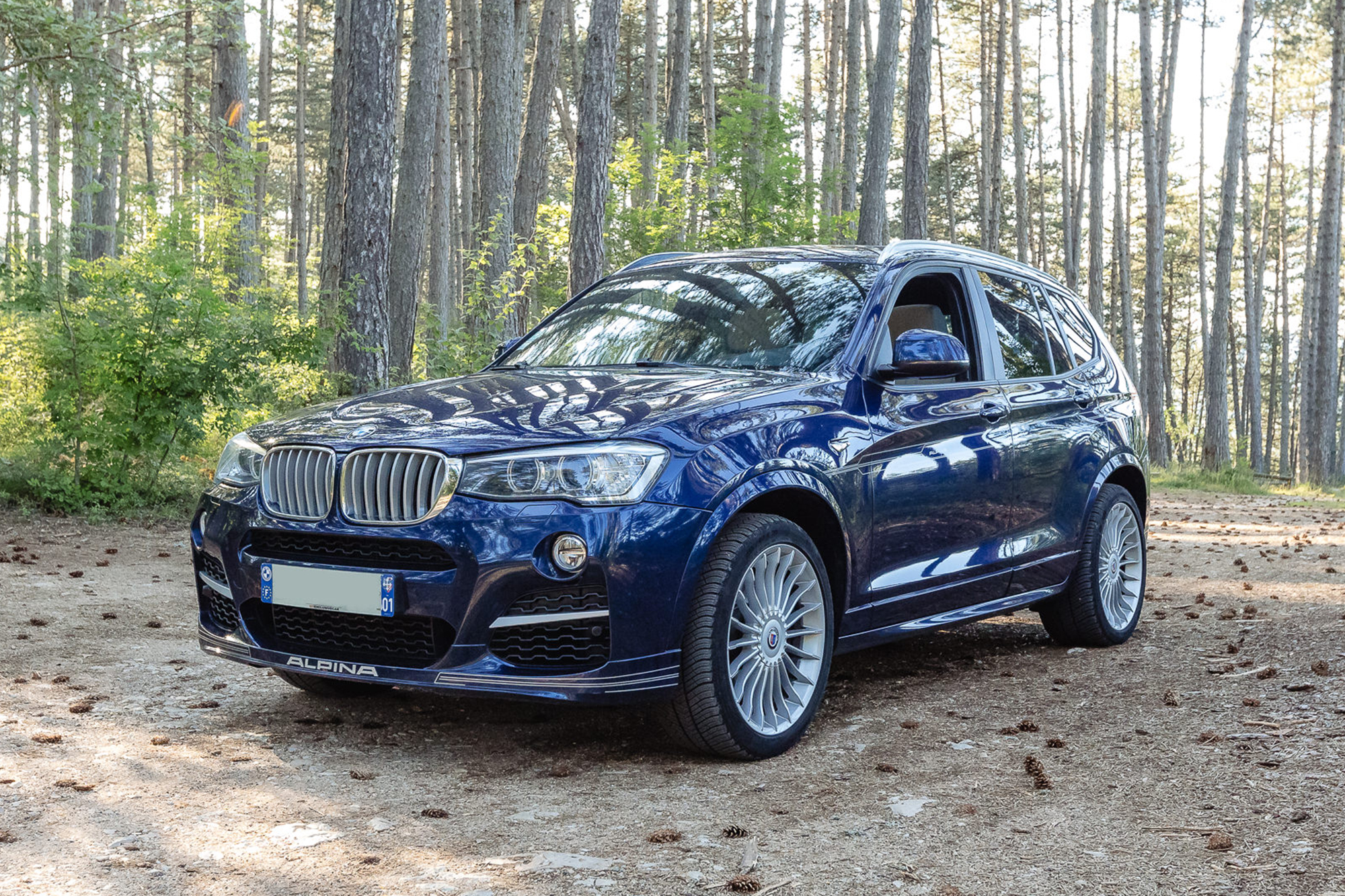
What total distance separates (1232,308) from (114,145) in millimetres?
60333

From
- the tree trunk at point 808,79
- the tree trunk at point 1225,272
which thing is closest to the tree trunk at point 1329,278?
the tree trunk at point 1225,272

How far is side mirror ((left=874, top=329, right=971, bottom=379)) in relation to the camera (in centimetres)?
477

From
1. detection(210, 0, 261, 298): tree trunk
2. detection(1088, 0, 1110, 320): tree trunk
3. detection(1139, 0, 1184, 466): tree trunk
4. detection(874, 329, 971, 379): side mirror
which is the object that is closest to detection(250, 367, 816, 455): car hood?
detection(874, 329, 971, 379): side mirror

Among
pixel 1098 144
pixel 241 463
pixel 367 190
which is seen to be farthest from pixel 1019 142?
pixel 241 463

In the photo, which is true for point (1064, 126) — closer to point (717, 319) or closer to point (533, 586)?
point (717, 319)

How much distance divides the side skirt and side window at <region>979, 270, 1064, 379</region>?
1.04 metres

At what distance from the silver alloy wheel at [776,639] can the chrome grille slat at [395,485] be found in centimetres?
103

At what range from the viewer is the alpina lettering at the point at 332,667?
3.98m

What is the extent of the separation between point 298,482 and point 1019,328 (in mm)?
3565

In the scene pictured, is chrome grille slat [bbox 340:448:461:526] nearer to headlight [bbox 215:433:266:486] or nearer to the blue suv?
the blue suv

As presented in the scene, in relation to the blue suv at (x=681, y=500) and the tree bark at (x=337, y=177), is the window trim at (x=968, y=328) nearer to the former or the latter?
the blue suv at (x=681, y=500)

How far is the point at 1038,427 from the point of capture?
571 cm

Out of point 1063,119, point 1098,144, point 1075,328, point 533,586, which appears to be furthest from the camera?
point 1063,119

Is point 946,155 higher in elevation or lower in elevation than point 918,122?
higher
